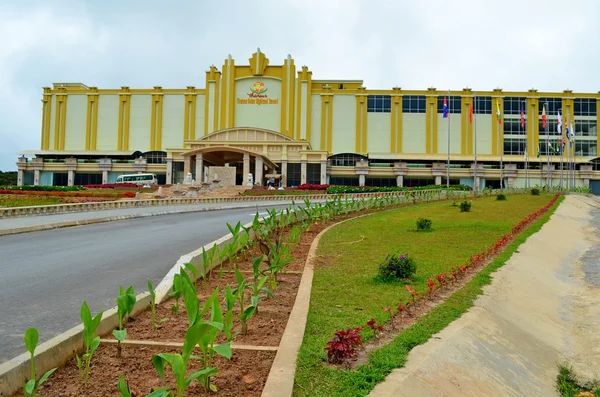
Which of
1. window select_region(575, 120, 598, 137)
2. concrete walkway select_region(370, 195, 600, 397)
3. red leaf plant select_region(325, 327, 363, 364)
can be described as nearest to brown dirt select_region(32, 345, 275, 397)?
red leaf plant select_region(325, 327, 363, 364)

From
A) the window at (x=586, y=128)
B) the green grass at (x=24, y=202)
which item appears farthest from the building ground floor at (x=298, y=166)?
the green grass at (x=24, y=202)

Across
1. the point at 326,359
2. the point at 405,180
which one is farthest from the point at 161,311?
the point at 405,180

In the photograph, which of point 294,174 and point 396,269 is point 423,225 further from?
point 294,174

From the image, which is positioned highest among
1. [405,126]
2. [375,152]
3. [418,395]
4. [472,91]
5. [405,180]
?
[472,91]

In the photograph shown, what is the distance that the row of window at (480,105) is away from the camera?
208 feet

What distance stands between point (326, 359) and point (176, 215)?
686 inches

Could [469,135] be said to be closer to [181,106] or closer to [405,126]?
[405,126]

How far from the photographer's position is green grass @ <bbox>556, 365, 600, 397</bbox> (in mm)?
4508

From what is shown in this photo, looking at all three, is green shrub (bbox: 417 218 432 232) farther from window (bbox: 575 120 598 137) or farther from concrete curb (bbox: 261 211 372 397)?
window (bbox: 575 120 598 137)

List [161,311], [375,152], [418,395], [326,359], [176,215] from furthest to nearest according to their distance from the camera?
[375,152]
[176,215]
[161,311]
[326,359]
[418,395]

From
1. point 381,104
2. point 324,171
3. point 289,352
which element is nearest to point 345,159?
point 324,171

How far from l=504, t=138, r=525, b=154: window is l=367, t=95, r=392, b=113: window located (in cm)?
1734

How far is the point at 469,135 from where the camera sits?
62.9 metres

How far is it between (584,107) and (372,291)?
71.6 metres
